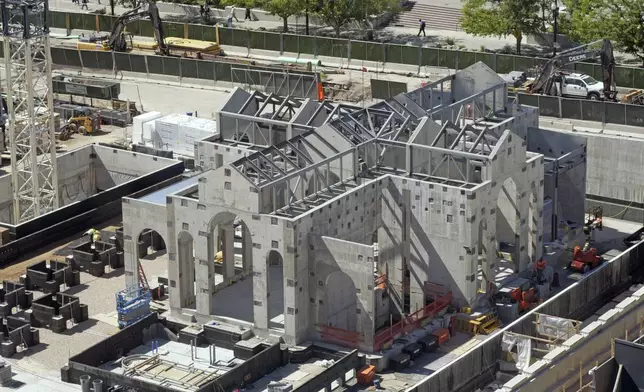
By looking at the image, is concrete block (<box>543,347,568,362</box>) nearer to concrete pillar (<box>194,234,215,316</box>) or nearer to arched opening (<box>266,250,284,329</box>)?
arched opening (<box>266,250,284,329</box>)

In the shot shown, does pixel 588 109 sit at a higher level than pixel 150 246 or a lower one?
higher

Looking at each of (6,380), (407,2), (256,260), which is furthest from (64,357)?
(407,2)

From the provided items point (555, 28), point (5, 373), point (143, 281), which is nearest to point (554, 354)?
point (143, 281)

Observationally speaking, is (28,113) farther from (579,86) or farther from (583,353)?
(579,86)

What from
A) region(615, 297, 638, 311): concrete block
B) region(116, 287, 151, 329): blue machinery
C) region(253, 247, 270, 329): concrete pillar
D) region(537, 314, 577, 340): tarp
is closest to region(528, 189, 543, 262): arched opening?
region(537, 314, 577, 340): tarp

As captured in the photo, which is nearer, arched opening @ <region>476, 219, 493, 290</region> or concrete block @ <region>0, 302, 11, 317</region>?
concrete block @ <region>0, 302, 11, 317</region>
